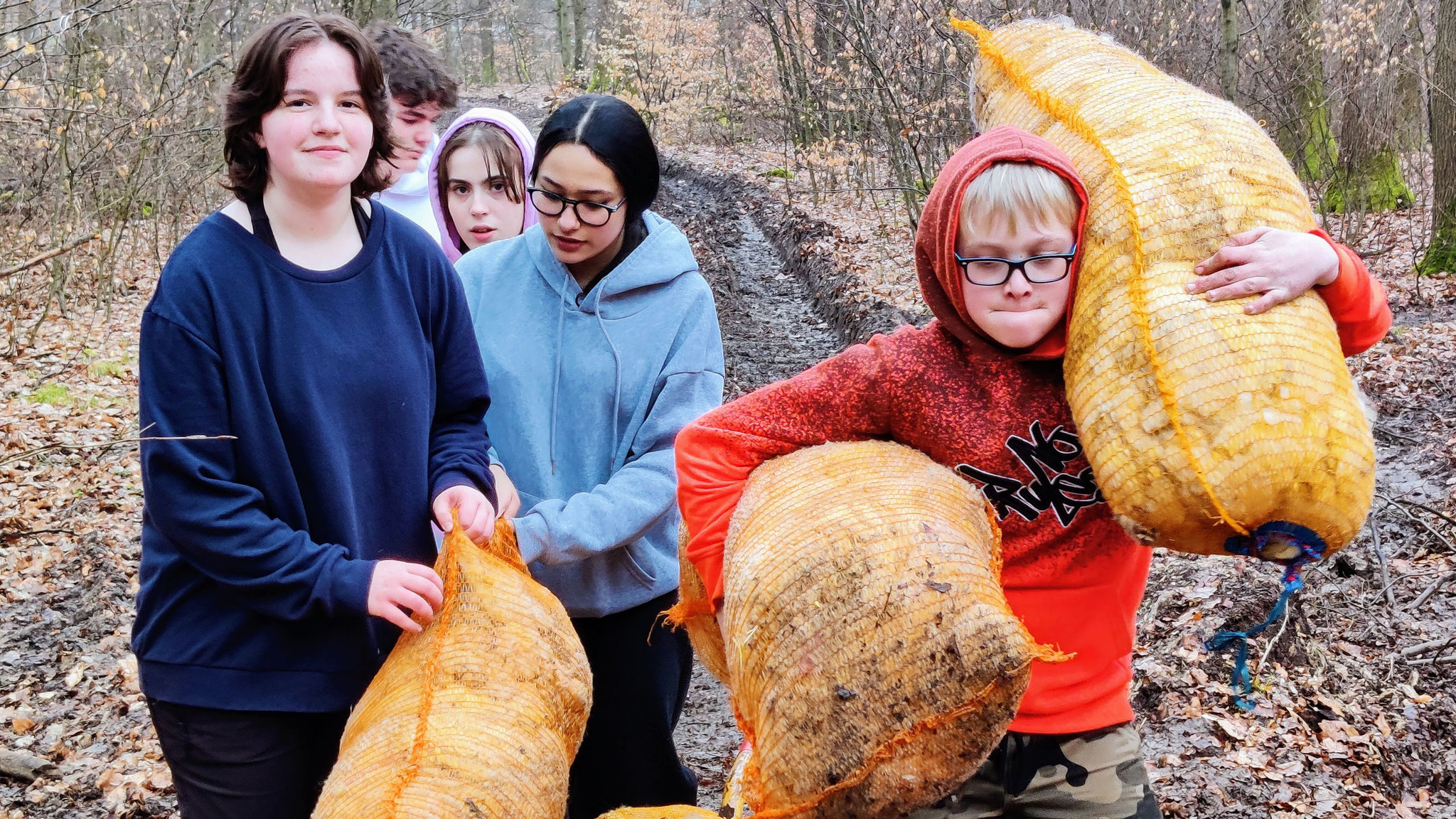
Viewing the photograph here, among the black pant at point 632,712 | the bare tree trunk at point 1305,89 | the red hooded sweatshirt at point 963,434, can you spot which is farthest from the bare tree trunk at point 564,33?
the red hooded sweatshirt at point 963,434

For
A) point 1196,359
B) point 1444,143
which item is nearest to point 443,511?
point 1196,359

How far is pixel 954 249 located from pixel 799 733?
0.90m

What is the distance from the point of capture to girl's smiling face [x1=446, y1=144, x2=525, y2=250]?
349cm

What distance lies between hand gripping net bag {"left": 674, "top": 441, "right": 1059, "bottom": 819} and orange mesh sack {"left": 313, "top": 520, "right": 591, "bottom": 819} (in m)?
0.44

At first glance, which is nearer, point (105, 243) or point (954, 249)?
point (954, 249)

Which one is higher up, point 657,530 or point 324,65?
point 324,65

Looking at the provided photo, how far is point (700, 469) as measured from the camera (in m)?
2.02

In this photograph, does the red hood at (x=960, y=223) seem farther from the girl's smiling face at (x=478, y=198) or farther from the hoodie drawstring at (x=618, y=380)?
the girl's smiling face at (x=478, y=198)

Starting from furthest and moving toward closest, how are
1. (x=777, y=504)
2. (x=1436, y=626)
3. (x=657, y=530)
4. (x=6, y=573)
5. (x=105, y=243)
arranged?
1. (x=105, y=243)
2. (x=6, y=573)
3. (x=1436, y=626)
4. (x=657, y=530)
5. (x=777, y=504)

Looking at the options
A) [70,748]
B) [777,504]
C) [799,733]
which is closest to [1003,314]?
[777,504]

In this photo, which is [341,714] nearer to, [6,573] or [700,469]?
[700,469]

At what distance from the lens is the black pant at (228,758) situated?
2.04 metres

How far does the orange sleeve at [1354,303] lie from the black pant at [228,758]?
6.86ft

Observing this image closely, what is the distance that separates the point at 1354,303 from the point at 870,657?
1.03m
